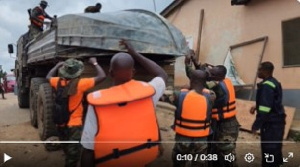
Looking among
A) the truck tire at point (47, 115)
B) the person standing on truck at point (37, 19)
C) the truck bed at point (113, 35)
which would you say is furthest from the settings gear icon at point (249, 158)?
the person standing on truck at point (37, 19)

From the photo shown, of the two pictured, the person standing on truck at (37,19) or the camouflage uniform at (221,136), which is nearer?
the camouflage uniform at (221,136)

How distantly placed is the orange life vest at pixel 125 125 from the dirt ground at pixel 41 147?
84 centimetres

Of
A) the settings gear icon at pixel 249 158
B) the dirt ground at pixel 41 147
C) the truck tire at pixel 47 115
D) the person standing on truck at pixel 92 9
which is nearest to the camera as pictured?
the settings gear icon at pixel 249 158

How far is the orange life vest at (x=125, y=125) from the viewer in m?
1.31

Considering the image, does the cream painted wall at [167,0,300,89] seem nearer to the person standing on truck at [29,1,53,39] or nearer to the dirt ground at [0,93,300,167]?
the dirt ground at [0,93,300,167]

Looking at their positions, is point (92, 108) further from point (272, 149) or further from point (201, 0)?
point (201, 0)

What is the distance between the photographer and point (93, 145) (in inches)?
53.5

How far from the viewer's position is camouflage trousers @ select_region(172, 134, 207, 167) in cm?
238

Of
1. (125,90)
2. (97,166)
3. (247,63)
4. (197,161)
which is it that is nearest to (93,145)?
(97,166)

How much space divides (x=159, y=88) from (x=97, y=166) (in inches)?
16.4

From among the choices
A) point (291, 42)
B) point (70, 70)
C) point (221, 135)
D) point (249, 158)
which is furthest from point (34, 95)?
point (291, 42)

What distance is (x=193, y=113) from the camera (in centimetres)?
235

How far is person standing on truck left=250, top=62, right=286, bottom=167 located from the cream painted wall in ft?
9.79

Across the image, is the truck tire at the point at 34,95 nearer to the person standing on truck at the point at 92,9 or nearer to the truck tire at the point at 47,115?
the truck tire at the point at 47,115
